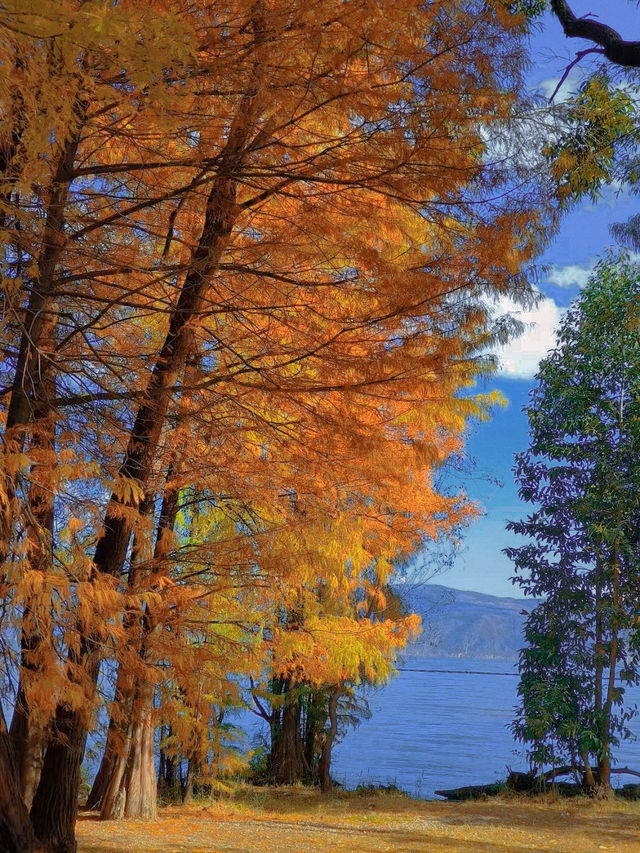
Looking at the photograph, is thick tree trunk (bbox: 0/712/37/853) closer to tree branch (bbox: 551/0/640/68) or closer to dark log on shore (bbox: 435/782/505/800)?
tree branch (bbox: 551/0/640/68)

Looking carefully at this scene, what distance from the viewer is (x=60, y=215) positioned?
13.1ft

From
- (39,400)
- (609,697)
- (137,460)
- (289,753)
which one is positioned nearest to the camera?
(39,400)

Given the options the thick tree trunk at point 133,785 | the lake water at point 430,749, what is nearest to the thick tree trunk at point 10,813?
the thick tree trunk at point 133,785

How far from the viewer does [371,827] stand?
336 inches

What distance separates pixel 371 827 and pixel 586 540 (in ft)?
16.9

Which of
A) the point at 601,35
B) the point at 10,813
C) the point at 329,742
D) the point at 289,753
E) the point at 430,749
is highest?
the point at 601,35

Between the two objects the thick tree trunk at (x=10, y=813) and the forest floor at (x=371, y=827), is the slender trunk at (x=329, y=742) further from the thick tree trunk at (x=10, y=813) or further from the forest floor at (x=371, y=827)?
the thick tree trunk at (x=10, y=813)

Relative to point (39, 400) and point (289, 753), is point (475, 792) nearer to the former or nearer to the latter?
point (289, 753)

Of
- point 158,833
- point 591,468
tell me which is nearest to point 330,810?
point 158,833

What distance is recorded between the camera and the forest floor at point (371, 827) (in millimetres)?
7000

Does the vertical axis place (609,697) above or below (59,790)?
above

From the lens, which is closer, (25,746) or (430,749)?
(25,746)

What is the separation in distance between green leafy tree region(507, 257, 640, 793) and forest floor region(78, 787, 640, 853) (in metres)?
1.06

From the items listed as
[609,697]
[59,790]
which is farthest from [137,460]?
[609,697]
